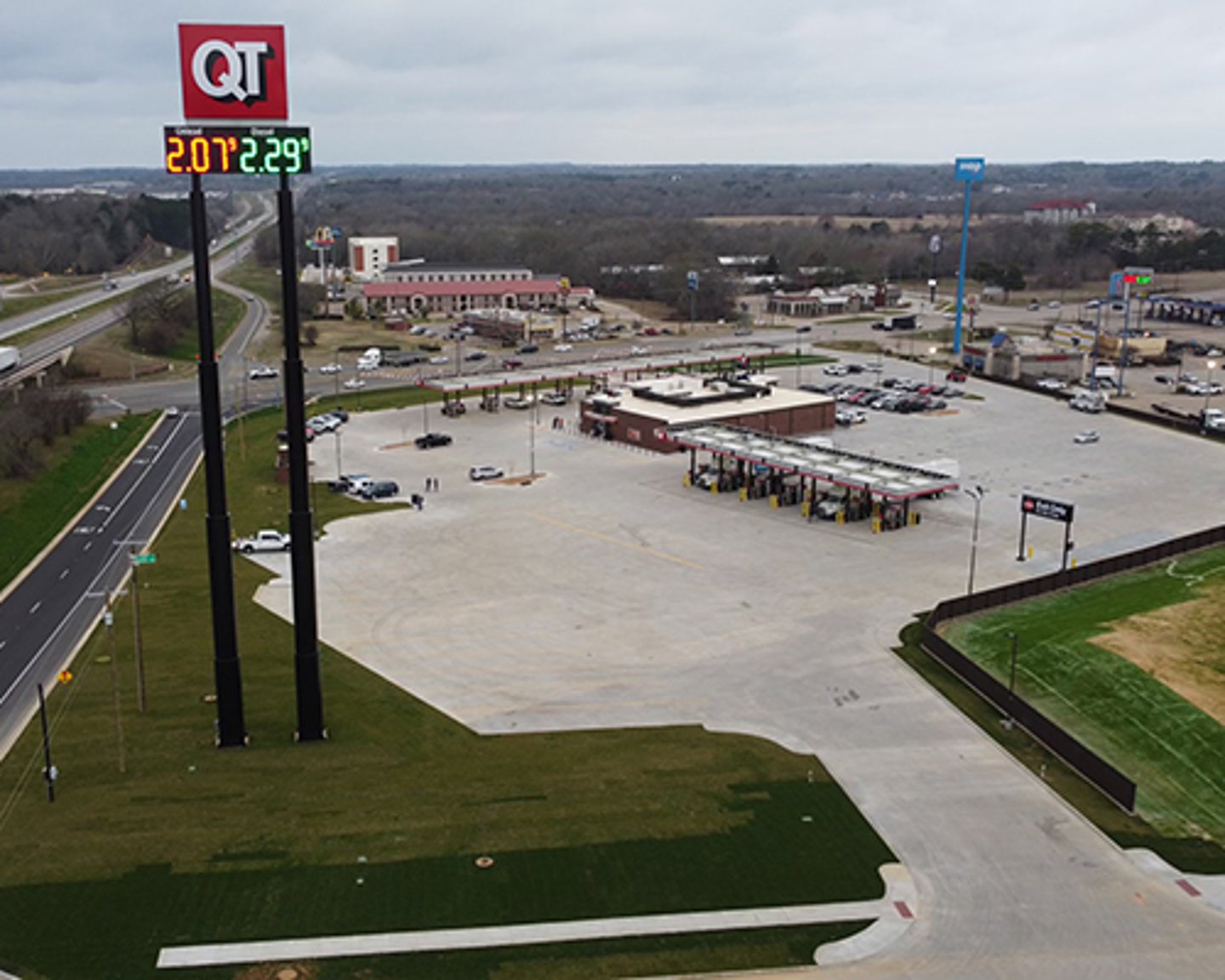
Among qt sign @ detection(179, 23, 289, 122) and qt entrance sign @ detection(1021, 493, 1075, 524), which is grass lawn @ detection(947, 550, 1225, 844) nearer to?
qt entrance sign @ detection(1021, 493, 1075, 524)

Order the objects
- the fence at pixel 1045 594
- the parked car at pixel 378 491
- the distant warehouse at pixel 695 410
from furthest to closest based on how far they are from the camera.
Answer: the distant warehouse at pixel 695 410 < the parked car at pixel 378 491 < the fence at pixel 1045 594

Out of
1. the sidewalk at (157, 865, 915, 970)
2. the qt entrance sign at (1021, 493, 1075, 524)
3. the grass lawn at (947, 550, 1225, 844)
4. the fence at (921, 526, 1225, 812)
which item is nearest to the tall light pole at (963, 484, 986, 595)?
the fence at (921, 526, 1225, 812)

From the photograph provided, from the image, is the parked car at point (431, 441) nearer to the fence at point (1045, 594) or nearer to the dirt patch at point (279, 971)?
the fence at point (1045, 594)

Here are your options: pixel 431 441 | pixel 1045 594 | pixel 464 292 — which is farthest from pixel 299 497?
pixel 464 292

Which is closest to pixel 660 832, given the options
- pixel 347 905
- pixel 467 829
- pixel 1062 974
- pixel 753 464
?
pixel 467 829

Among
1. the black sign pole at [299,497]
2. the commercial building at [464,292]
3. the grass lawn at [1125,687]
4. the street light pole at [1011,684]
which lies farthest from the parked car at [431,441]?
the commercial building at [464,292]

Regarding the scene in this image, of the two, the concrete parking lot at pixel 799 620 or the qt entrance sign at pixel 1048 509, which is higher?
the qt entrance sign at pixel 1048 509

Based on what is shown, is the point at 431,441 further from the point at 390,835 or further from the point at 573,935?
the point at 573,935
